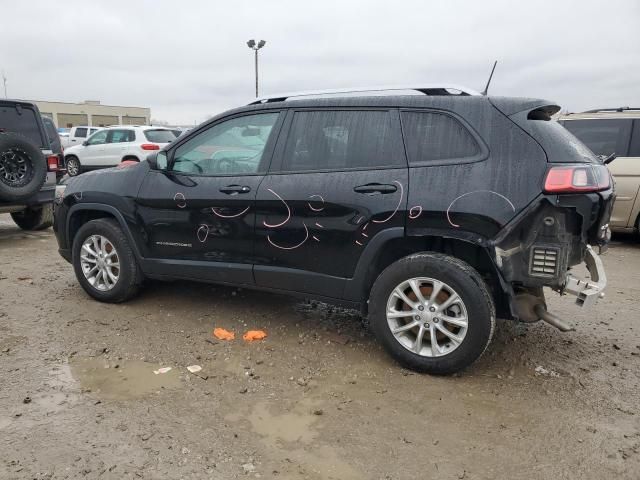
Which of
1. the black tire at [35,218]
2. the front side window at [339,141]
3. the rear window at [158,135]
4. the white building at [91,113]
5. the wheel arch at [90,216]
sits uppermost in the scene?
the white building at [91,113]

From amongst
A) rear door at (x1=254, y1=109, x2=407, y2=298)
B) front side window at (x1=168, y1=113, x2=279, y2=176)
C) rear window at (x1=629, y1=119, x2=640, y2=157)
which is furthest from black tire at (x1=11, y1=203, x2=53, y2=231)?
rear window at (x1=629, y1=119, x2=640, y2=157)

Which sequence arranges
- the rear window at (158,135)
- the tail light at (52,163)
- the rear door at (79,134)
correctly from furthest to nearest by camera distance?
1. the rear door at (79,134)
2. the rear window at (158,135)
3. the tail light at (52,163)

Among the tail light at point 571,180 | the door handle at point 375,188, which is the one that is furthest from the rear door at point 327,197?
the tail light at point 571,180

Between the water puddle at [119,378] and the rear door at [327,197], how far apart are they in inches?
38.9

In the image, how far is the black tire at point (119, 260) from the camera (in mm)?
4344

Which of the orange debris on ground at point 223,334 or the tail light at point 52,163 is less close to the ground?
the tail light at point 52,163

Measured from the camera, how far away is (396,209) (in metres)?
3.25

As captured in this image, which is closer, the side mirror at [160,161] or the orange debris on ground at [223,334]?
the orange debris on ground at [223,334]

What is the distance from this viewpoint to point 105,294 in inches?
176

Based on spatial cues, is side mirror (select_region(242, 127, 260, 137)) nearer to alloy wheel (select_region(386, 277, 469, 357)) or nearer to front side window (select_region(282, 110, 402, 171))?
front side window (select_region(282, 110, 402, 171))

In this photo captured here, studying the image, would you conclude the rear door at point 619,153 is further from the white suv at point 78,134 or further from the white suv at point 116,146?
the white suv at point 78,134

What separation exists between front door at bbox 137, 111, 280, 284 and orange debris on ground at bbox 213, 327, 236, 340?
394 millimetres

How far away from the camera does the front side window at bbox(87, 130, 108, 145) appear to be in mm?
16109

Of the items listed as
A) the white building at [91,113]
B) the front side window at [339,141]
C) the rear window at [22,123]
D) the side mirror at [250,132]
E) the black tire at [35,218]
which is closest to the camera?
the front side window at [339,141]
